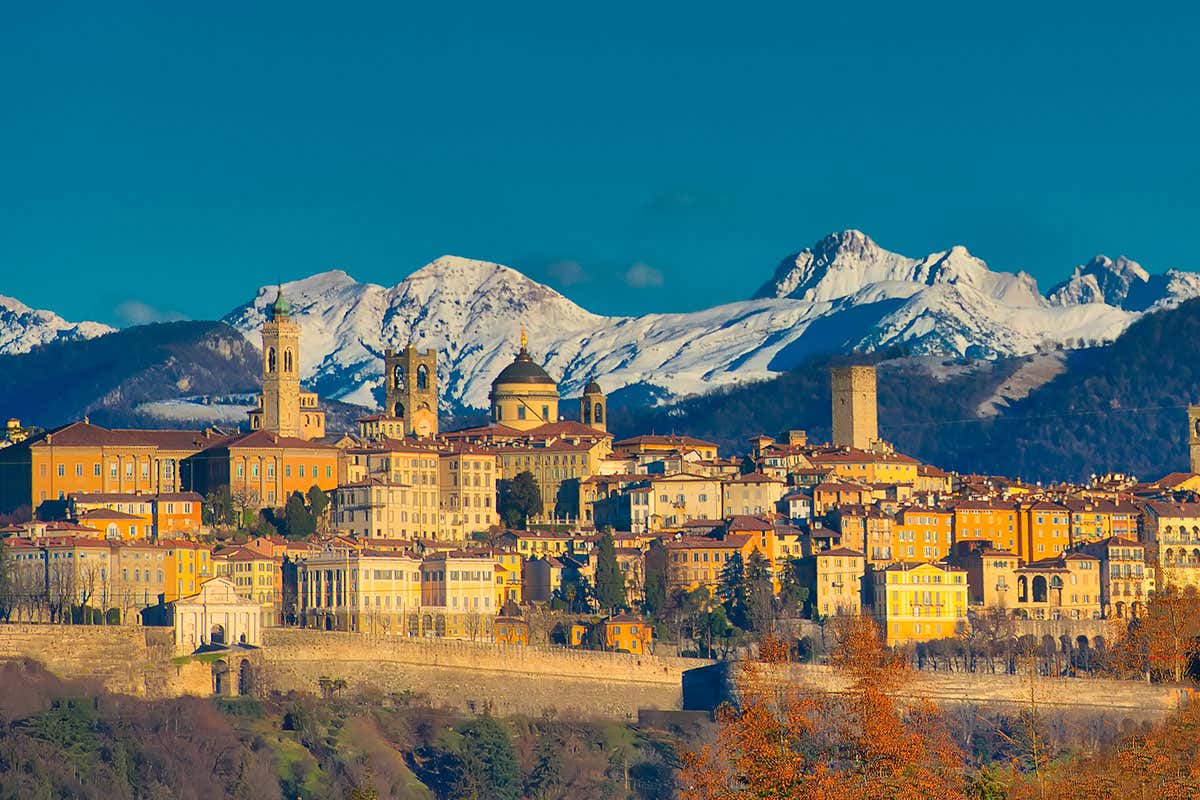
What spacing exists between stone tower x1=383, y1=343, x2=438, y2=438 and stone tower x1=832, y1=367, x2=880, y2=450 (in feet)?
58.5

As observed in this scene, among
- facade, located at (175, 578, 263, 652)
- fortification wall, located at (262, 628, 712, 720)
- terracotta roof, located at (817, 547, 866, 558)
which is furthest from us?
terracotta roof, located at (817, 547, 866, 558)

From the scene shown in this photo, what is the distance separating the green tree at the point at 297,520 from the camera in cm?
10581

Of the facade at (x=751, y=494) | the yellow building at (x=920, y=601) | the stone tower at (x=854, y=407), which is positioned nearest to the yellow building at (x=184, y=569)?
the yellow building at (x=920, y=601)

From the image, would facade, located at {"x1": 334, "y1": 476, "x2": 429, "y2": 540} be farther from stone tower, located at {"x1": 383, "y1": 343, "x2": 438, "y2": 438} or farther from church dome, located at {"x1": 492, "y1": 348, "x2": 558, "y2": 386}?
church dome, located at {"x1": 492, "y1": 348, "x2": 558, "y2": 386}

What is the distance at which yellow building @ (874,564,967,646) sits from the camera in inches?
4028

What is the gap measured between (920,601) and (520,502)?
16.9 m

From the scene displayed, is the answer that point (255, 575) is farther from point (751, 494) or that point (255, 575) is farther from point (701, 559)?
point (751, 494)

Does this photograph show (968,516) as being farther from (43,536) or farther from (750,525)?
(43,536)

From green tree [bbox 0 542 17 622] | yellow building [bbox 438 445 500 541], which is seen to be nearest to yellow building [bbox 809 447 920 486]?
yellow building [bbox 438 445 500 541]

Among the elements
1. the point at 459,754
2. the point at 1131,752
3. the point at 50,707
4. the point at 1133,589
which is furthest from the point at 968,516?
the point at 1131,752

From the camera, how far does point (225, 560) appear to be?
323 feet

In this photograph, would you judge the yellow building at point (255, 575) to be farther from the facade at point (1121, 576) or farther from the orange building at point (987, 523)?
the facade at point (1121, 576)

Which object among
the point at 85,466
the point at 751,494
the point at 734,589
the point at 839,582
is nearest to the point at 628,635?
the point at 734,589

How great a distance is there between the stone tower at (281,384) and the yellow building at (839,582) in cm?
2168
